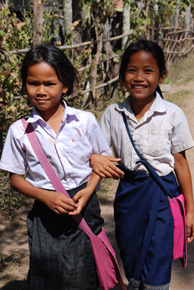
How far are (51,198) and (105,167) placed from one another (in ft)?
0.90

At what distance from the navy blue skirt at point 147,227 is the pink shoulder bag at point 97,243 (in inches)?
7.4

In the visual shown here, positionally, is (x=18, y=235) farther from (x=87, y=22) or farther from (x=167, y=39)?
(x=167, y=39)

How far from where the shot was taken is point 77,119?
1.91 m

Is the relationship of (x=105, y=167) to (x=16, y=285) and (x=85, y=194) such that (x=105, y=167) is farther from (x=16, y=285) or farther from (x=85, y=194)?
(x=16, y=285)

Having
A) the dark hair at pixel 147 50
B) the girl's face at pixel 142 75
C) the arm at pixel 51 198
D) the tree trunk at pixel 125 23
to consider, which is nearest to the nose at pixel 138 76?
the girl's face at pixel 142 75

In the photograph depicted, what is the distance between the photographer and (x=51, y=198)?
174cm

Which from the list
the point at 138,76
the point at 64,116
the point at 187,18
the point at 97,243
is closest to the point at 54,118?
the point at 64,116

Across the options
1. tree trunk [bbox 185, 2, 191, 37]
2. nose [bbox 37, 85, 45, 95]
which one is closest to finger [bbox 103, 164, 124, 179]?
nose [bbox 37, 85, 45, 95]

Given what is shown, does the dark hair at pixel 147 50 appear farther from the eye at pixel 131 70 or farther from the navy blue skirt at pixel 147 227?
the navy blue skirt at pixel 147 227

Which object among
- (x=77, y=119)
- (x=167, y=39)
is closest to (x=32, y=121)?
(x=77, y=119)

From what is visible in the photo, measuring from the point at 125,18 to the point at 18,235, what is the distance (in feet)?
16.0

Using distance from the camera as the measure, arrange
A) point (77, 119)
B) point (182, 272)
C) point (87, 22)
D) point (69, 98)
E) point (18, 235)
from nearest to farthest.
→ 1. point (77, 119)
2. point (182, 272)
3. point (18, 235)
4. point (69, 98)
5. point (87, 22)

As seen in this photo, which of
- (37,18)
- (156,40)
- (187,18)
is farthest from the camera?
(187,18)

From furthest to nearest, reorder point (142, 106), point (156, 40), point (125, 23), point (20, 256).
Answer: point (156, 40), point (125, 23), point (20, 256), point (142, 106)
